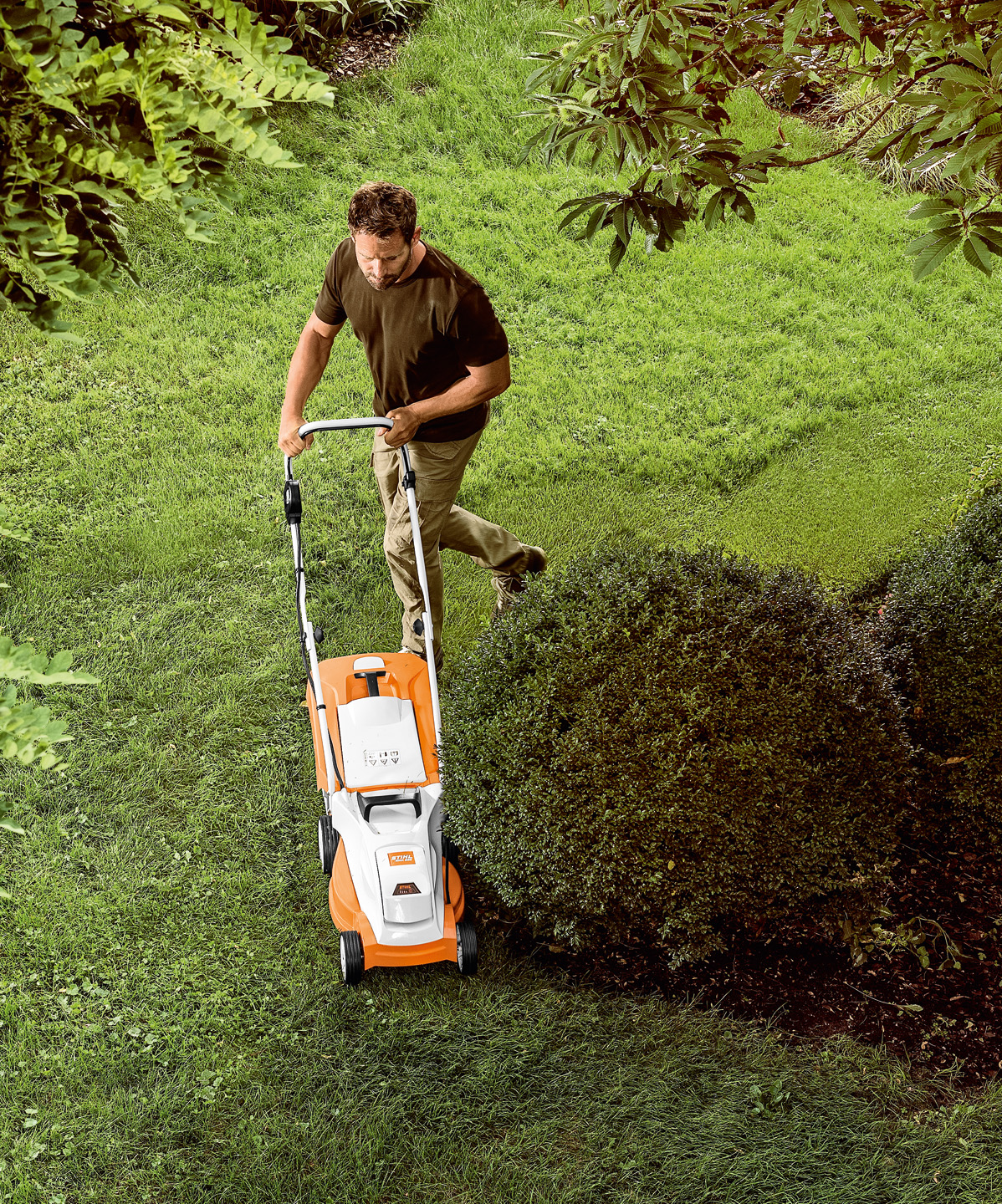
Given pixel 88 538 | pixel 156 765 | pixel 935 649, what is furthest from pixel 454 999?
pixel 88 538

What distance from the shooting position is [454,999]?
3400 millimetres

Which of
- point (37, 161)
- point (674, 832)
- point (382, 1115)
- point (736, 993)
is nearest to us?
point (37, 161)

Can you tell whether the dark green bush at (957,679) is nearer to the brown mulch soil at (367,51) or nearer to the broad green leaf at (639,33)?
the broad green leaf at (639,33)

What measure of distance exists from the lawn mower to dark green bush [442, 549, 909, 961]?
17cm

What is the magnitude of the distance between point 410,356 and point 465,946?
215cm

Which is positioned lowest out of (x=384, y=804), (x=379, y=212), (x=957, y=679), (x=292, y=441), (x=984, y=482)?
(x=384, y=804)

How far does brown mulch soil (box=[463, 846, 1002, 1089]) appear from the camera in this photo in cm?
332

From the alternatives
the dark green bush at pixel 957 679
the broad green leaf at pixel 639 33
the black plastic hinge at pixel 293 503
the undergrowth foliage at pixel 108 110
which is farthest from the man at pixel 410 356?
the undergrowth foliage at pixel 108 110

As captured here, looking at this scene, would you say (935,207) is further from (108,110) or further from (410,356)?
(108,110)

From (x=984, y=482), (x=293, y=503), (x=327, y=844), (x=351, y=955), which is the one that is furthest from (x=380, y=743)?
(x=984, y=482)

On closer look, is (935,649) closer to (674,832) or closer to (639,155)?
(674,832)

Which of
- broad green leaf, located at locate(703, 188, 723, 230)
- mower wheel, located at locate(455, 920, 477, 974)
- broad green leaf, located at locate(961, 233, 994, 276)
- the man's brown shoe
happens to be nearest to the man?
the man's brown shoe

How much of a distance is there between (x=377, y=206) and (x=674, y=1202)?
3.18 metres

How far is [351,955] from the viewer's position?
132 inches
